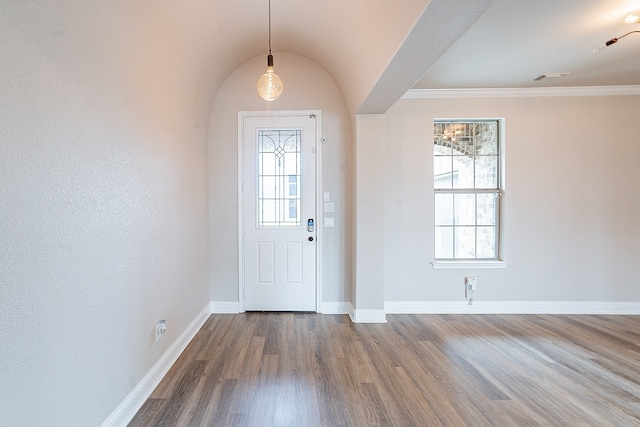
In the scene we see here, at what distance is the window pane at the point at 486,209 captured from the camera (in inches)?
141

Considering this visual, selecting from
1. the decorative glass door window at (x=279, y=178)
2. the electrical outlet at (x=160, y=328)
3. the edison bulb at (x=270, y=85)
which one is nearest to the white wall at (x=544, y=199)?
the decorative glass door window at (x=279, y=178)

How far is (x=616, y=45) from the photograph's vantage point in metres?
2.57

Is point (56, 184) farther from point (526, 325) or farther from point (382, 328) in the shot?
point (526, 325)

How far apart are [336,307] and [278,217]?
4.23 ft

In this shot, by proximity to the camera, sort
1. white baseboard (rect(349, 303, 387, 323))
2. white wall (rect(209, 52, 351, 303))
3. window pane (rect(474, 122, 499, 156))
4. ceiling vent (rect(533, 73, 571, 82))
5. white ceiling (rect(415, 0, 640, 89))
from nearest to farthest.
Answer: white ceiling (rect(415, 0, 640, 89)), ceiling vent (rect(533, 73, 571, 82)), white baseboard (rect(349, 303, 387, 323)), white wall (rect(209, 52, 351, 303)), window pane (rect(474, 122, 499, 156))

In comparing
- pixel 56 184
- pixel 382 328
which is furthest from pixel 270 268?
pixel 56 184

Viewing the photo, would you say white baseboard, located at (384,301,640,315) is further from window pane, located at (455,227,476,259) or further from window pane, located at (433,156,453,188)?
window pane, located at (433,156,453,188)

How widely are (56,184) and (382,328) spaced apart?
292 cm

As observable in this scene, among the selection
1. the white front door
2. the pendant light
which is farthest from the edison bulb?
the white front door

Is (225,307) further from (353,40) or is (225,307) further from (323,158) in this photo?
(353,40)

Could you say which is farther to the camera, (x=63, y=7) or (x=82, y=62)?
(x=82, y=62)

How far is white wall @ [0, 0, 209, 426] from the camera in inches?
42.6

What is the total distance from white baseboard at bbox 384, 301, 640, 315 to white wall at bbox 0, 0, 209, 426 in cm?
261

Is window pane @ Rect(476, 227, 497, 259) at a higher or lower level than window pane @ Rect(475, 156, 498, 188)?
lower
